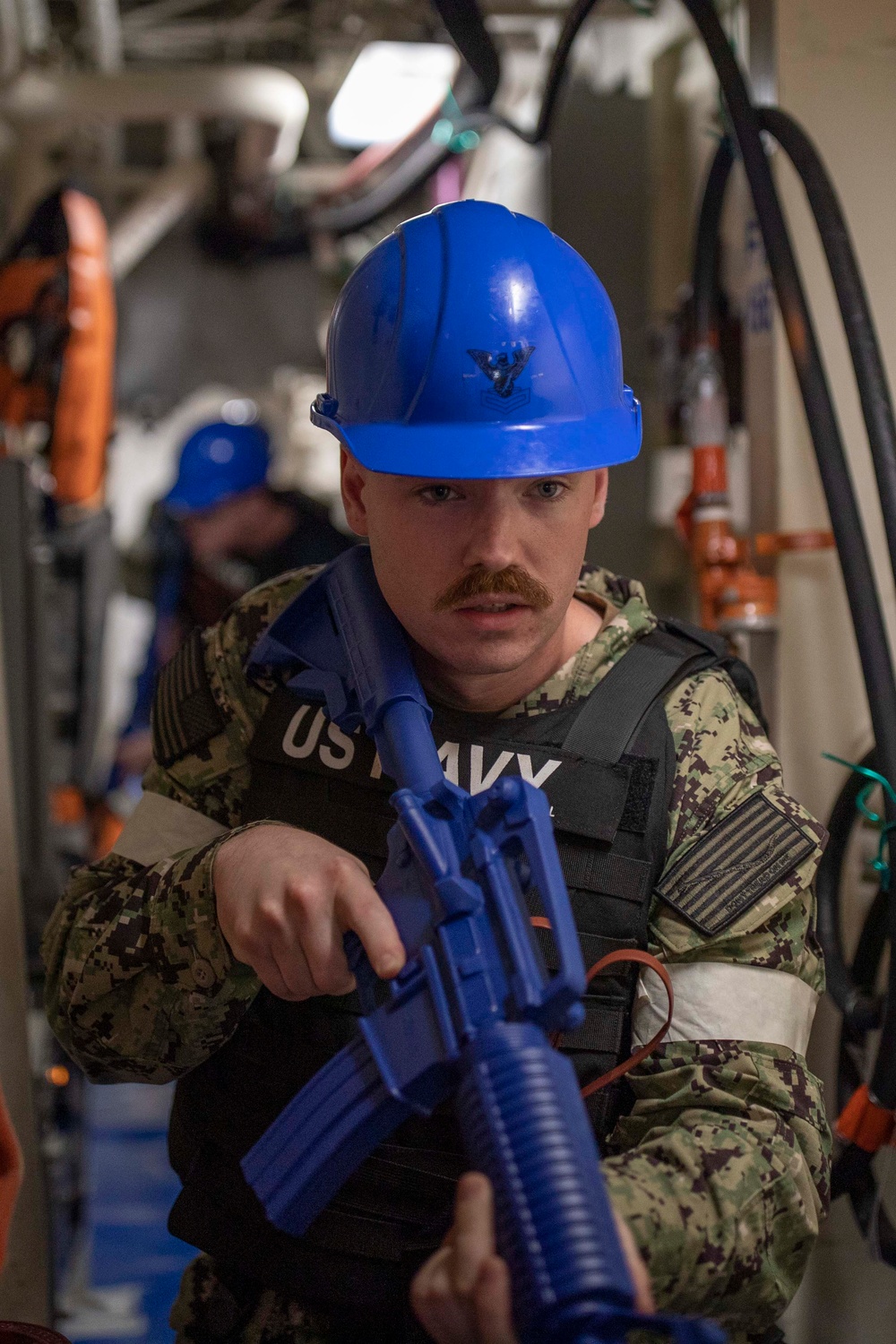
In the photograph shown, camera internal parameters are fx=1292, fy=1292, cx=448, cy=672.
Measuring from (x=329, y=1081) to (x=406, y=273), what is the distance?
23.3 inches

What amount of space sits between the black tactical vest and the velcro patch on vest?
0.11ft

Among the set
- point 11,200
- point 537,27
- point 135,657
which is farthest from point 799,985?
point 135,657

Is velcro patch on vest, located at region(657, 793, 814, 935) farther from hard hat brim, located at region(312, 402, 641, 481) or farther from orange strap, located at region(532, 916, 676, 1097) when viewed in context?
hard hat brim, located at region(312, 402, 641, 481)

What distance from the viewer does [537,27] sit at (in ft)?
11.0

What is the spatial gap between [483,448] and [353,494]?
204 millimetres

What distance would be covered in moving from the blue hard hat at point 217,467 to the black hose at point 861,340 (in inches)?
108

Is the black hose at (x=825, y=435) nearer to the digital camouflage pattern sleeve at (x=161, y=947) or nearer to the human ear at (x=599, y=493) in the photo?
the human ear at (x=599, y=493)

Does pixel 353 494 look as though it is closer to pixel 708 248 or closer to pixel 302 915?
pixel 302 915

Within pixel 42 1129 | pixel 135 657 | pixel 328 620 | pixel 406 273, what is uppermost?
pixel 406 273

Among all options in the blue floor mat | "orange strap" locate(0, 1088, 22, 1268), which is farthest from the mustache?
the blue floor mat

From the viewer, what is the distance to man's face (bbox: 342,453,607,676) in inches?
37.8

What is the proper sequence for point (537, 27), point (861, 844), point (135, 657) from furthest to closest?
point (135, 657), point (537, 27), point (861, 844)

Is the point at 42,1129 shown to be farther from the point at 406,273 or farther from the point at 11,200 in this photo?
the point at 11,200

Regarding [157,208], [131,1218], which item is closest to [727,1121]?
[131,1218]
